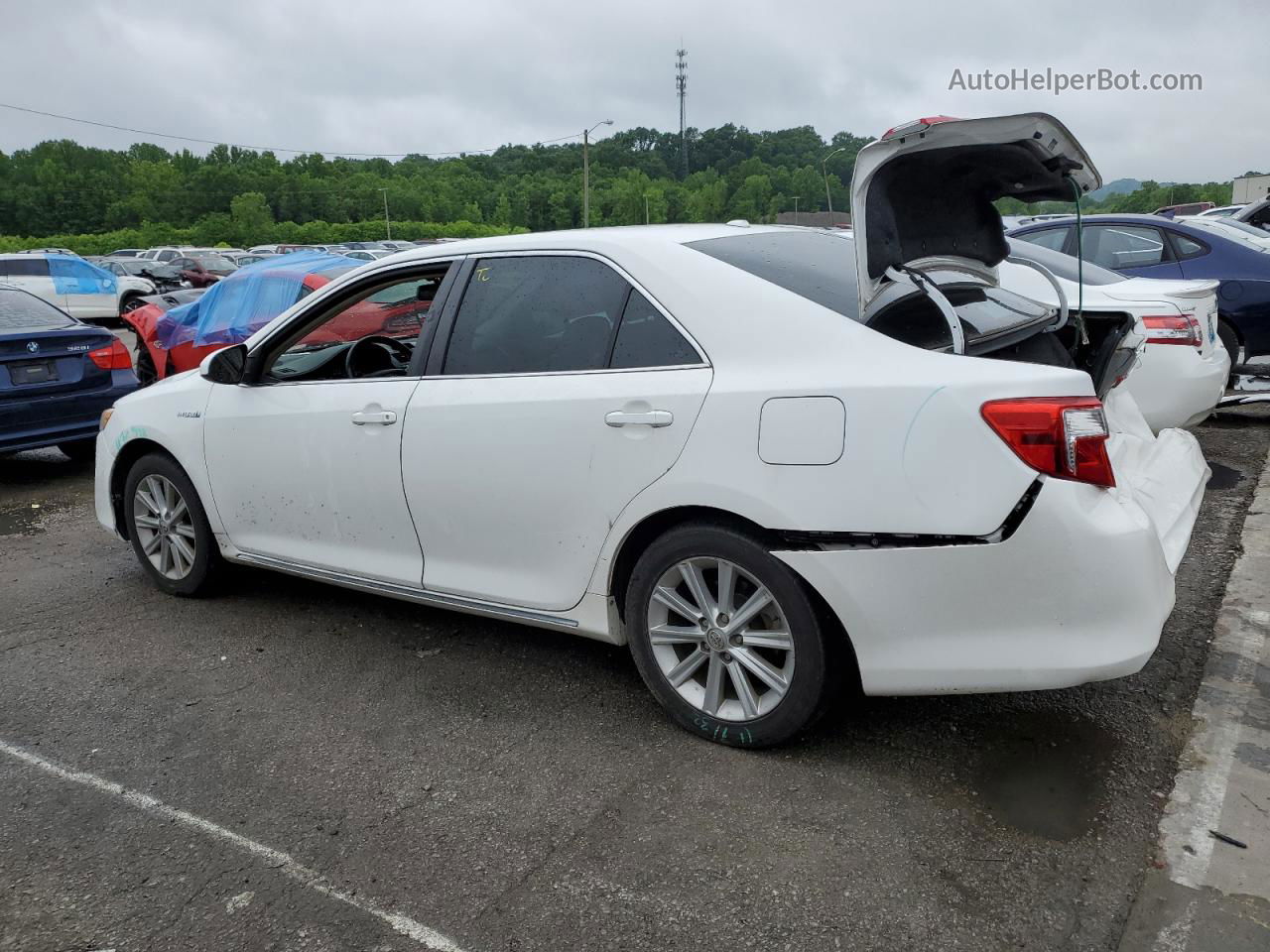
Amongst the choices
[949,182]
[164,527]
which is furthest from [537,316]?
[164,527]

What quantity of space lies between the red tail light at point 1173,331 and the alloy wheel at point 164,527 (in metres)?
5.16

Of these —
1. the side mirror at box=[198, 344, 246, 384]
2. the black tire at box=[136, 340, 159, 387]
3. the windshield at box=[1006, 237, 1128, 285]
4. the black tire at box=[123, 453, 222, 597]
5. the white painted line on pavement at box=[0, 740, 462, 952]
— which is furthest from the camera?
the black tire at box=[136, 340, 159, 387]

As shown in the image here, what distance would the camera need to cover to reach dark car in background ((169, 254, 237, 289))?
31359mm

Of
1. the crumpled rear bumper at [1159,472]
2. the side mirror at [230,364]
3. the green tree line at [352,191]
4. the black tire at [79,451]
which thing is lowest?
the black tire at [79,451]

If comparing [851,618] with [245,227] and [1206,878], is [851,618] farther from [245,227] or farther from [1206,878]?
[245,227]

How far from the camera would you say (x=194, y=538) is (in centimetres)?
462

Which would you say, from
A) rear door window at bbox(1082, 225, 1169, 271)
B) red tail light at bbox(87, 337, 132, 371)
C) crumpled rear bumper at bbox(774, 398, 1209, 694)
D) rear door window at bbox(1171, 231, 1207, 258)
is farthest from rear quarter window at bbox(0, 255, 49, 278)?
crumpled rear bumper at bbox(774, 398, 1209, 694)

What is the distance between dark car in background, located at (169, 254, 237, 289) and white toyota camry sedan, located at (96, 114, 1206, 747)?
2870 centimetres

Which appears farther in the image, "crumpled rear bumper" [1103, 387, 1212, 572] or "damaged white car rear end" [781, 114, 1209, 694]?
"crumpled rear bumper" [1103, 387, 1212, 572]

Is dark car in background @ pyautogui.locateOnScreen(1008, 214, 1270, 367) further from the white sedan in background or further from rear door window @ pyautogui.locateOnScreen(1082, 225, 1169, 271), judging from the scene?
the white sedan in background

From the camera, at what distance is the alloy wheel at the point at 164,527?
15.4 feet

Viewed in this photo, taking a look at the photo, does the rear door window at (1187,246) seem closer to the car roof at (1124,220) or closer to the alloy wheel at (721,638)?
the car roof at (1124,220)

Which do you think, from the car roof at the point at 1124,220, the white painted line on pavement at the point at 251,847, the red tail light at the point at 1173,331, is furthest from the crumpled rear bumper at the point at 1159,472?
the car roof at the point at 1124,220

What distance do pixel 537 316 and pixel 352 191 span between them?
11497cm
